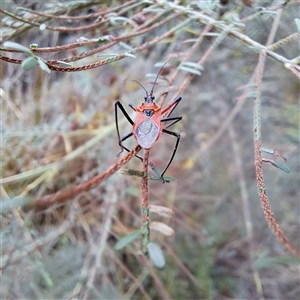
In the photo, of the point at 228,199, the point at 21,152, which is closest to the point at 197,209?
the point at 228,199

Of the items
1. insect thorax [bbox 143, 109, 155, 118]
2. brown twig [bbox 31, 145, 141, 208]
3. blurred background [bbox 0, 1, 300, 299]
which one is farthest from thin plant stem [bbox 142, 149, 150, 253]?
blurred background [bbox 0, 1, 300, 299]

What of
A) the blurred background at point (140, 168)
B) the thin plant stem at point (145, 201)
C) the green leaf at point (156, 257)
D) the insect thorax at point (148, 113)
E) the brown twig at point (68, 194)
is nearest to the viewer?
the brown twig at point (68, 194)

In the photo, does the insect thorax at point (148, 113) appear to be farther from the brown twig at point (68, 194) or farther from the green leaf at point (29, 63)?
the green leaf at point (29, 63)

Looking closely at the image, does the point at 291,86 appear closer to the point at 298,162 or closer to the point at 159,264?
the point at 298,162

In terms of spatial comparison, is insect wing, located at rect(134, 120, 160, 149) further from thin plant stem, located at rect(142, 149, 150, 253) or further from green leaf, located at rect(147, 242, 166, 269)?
green leaf, located at rect(147, 242, 166, 269)

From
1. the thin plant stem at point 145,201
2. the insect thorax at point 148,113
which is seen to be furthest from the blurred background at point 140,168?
the thin plant stem at point 145,201

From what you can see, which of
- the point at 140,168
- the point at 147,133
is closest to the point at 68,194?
the point at 147,133
